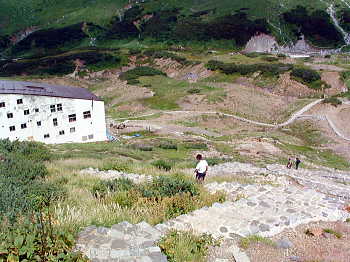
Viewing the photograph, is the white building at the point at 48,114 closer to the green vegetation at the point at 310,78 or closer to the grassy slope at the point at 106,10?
the green vegetation at the point at 310,78

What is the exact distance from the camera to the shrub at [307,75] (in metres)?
74.9

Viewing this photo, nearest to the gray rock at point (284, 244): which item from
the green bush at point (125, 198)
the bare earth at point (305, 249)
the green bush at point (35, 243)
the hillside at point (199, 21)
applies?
the bare earth at point (305, 249)

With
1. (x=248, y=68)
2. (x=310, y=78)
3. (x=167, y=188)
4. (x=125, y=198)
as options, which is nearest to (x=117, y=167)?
(x=167, y=188)

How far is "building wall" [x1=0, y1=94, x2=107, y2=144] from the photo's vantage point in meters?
40.6

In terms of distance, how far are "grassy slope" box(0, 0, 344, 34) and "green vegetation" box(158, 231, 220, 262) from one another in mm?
143160

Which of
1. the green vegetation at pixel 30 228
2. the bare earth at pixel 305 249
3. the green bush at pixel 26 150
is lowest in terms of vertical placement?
the green bush at pixel 26 150

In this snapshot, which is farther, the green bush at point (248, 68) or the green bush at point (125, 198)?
the green bush at point (248, 68)

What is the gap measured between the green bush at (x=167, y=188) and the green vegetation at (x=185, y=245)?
3.26 meters

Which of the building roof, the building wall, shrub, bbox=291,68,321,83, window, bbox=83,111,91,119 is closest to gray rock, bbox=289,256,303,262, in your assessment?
the building wall

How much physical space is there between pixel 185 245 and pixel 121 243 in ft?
4.75

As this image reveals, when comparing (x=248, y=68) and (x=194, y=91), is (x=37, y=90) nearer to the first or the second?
(x=194, y=91)

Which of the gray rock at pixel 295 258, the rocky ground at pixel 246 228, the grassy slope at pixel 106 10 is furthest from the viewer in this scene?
the grassy slope at pixel 106 10

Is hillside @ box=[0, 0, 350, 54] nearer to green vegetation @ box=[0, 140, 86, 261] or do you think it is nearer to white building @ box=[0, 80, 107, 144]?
white building @ box=[0, 80, 107, 144]

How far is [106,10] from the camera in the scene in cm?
18475
